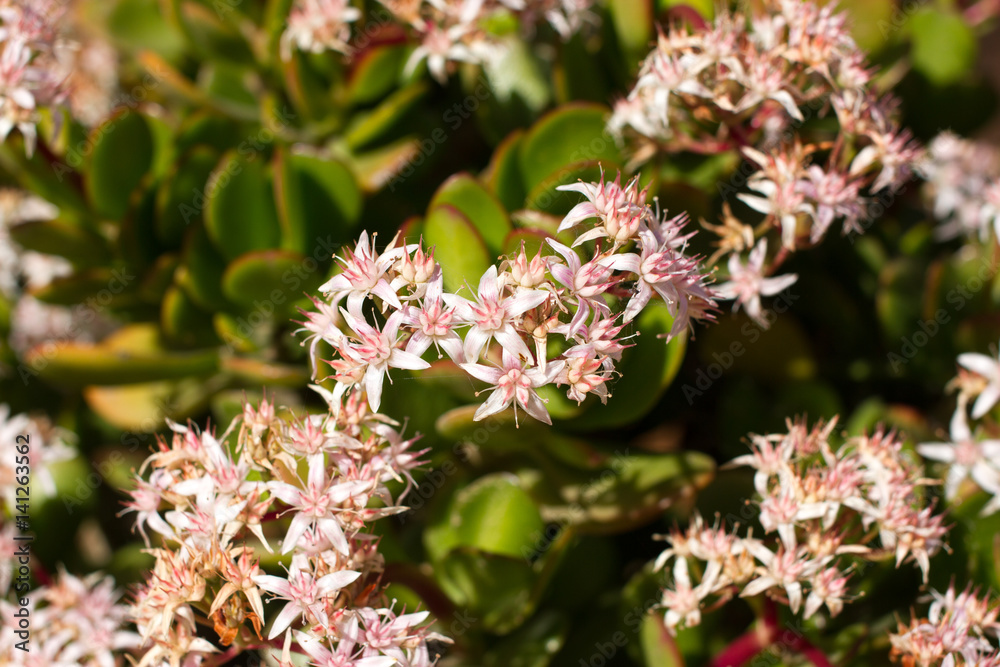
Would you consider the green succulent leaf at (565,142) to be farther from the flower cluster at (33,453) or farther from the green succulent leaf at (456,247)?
the flower cluster at (33,453)

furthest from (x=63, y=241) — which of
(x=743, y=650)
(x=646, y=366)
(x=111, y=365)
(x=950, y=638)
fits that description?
(x=950, y=638)

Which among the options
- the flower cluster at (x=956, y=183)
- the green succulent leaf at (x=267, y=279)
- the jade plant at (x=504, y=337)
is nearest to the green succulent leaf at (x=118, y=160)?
the jade plant at (x=504, y=337)

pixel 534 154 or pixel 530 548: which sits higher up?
pixel 534 154

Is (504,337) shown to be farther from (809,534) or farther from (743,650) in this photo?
(743,650)

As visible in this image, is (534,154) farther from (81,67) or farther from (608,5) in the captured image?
(81,67)

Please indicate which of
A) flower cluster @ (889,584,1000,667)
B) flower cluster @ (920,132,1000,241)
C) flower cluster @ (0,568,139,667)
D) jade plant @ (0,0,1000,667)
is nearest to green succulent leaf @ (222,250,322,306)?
jade plant @ (0,0,1000,667)

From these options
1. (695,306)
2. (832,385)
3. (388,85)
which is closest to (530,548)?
(695,306)
